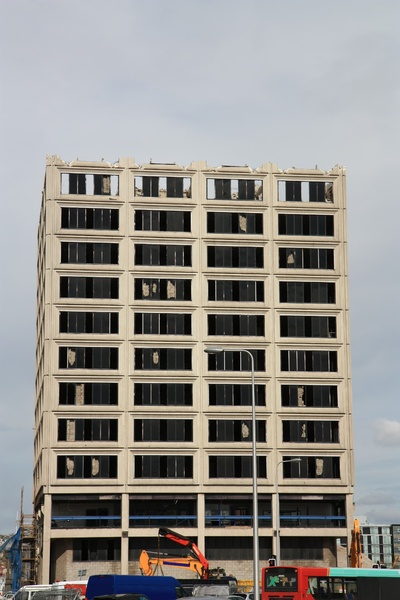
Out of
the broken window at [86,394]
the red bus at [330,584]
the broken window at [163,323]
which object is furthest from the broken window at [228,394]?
the red bus at [330,584]

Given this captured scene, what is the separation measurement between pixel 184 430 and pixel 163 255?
1781 cm

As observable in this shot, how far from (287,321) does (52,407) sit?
2498cm

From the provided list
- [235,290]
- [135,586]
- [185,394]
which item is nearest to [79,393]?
[185,394]

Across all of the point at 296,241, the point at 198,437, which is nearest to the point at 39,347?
the point at 198,437

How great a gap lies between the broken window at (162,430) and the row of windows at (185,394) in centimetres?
177

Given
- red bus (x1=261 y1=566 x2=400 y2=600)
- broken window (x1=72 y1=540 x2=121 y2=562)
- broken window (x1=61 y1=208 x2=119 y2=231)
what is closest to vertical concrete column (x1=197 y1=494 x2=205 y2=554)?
broken window (x1=72 y1=540 x2=121 y2=562)

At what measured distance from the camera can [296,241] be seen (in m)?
101

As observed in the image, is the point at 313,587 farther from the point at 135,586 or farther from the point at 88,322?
the point at 88,322

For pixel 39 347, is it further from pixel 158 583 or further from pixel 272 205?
pixel 158 583

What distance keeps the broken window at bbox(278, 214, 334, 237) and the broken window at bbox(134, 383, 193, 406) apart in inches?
772

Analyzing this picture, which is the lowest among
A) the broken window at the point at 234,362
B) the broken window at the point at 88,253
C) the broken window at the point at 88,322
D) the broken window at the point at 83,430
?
the broken window at the point at 83,430

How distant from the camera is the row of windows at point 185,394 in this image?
94981 mm

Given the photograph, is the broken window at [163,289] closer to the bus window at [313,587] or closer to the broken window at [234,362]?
the broken window at [234,362]

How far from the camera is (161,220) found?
99625mm
